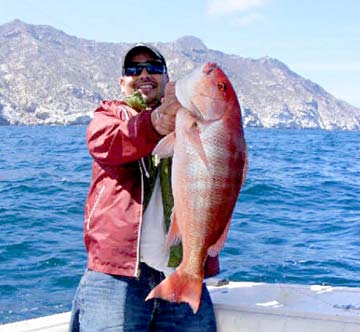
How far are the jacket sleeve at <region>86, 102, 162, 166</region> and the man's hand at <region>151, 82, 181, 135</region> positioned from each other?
4cm

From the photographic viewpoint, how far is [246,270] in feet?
28.8

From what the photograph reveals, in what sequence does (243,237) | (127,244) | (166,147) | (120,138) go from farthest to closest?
(243,237), (127,244), (120,138), (166,147)

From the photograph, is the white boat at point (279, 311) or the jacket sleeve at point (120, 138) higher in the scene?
the jacket sleeve at point (120, 138)

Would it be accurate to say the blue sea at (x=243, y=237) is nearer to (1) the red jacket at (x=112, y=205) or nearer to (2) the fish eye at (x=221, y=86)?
(1) the red jacket at (x=112, y=205)

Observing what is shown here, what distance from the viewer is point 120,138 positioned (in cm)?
296

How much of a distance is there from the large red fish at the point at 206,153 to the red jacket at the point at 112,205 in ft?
1.89

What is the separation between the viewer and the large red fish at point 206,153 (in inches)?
99.5

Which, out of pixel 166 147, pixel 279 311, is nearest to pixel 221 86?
pixel 166 147

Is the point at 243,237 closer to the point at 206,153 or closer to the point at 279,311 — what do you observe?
the point at 279,311

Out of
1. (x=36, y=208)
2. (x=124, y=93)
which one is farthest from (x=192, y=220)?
(x=36, y=208)

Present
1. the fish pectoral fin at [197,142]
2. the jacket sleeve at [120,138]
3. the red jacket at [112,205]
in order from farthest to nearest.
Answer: the red jacket at [112,205] → the jacket sleeve at [120,138] → the fish pectoral fin at [197,142]

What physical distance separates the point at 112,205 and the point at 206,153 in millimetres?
998

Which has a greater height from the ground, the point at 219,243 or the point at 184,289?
the point at 219,243

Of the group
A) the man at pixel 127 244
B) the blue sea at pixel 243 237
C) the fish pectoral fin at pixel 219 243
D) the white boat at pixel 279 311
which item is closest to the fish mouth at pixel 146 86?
the man at pixel 127 244
